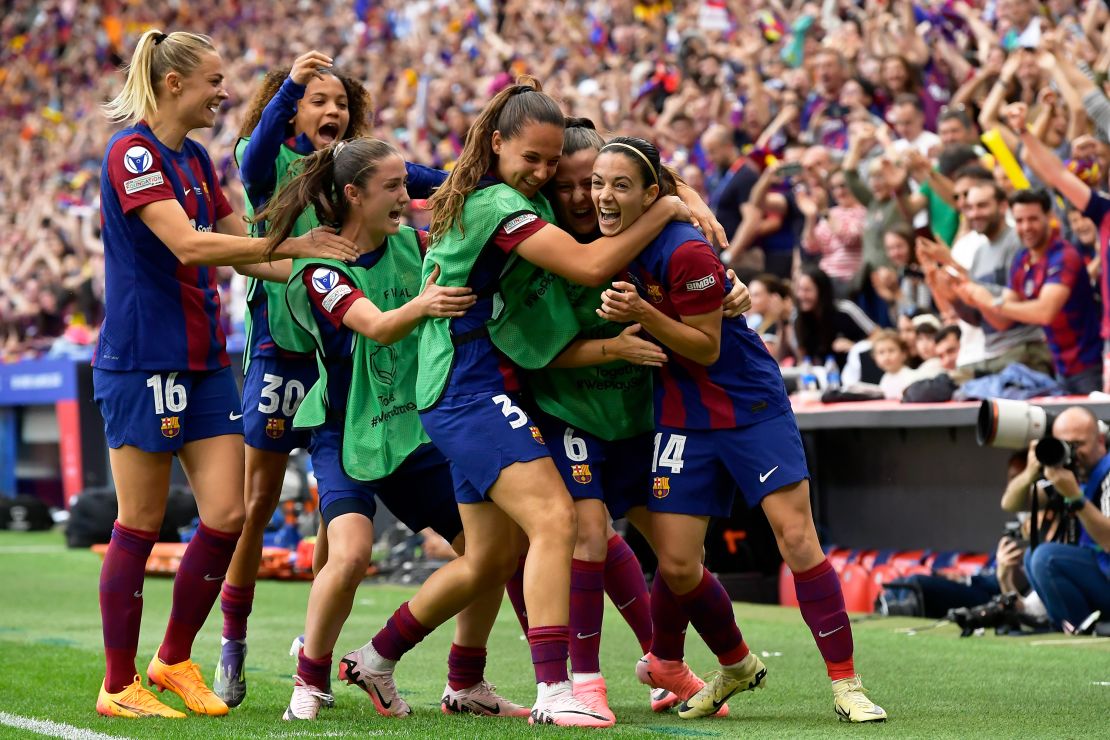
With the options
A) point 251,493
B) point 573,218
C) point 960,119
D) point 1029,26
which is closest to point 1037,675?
point 573,218

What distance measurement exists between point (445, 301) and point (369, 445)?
0.68 m

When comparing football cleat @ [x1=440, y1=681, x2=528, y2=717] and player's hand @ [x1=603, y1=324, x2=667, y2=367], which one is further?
football cleat @ [x1=440, y1=681, x2=528, y2=717]

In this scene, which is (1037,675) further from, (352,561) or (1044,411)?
(352,561)

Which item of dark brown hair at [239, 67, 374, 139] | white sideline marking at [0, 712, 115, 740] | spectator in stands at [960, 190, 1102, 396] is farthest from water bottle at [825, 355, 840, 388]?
white sideline marking at [0, 712, 115, 740]

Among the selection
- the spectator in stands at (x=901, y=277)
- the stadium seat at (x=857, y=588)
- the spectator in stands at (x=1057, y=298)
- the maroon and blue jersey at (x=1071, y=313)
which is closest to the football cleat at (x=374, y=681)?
the stadium seat at (x=857, y=588)

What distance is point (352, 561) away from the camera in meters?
4.79

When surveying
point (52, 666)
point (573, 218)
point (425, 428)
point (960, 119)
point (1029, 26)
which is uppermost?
point (1029, 26)

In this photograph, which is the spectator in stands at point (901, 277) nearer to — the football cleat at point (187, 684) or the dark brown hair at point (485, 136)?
the dark brown hair at point (485, 136)

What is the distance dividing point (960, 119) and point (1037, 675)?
6.05 m

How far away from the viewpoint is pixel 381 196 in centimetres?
488

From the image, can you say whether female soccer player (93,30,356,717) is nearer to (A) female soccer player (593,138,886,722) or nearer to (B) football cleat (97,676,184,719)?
(B) football cleat (97,676,184,719)

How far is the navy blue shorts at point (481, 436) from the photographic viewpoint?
4.46m

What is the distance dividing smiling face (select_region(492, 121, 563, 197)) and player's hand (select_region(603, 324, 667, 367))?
1.76 feet

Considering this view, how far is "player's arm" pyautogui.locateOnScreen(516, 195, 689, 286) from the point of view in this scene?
445cm
